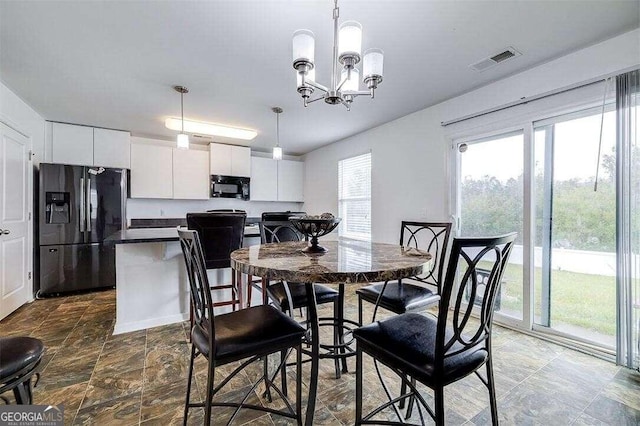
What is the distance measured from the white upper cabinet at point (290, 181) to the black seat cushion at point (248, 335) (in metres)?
4.49

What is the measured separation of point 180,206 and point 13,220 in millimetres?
2177

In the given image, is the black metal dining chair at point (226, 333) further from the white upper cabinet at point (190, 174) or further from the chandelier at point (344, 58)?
the white upper cabinet at point (190, 174)

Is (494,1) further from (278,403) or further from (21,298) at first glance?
(21,298)

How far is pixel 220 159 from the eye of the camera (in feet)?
16.1

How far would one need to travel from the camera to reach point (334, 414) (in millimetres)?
1525

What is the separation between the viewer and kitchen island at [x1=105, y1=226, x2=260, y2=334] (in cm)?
251

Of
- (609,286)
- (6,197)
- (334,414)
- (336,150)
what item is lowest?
(334,414)

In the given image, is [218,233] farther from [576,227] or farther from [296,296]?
[576,227]

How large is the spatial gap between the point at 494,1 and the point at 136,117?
159 inches

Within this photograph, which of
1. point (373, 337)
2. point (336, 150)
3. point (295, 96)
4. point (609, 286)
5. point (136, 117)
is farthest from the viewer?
point (336, 150)

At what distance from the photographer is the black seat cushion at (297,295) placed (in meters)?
1.74

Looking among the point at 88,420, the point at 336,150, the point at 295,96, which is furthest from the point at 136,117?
the point at 88,420

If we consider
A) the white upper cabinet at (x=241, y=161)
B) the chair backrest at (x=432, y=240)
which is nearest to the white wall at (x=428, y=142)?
the chair backrest at (x=432, y=240)

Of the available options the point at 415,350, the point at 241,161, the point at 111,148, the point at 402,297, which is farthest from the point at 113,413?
the point at 241,161
